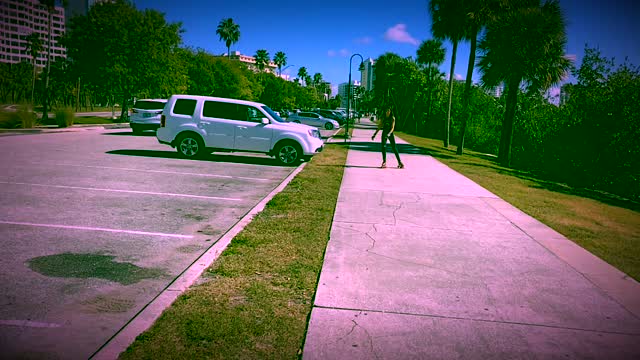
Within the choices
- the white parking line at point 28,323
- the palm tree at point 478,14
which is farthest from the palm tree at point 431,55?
the white parking line at point 28,323

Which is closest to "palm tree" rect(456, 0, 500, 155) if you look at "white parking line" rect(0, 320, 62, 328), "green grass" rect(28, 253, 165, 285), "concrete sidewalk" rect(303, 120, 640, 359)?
"concrete sidewalk" rect(303, 120, 640, 359)

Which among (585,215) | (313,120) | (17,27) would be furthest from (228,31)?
(17,27)

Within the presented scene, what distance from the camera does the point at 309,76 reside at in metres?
141

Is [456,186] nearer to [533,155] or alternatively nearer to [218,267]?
[218,267]

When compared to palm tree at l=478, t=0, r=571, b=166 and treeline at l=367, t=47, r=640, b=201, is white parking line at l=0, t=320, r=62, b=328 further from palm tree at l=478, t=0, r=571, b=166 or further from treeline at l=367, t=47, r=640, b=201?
palm tree at l=478, t=0, r=571, b=166

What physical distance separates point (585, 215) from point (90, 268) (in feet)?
29.3

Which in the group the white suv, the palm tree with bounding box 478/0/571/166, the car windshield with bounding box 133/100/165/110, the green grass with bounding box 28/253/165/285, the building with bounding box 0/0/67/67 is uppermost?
the building with bounding box 0/0/67/67

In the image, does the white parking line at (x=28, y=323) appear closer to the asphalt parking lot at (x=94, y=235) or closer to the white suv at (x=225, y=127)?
the asphalt parking lot at (x=94, y=235)

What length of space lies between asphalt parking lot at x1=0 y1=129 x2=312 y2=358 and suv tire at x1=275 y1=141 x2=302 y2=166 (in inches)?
58.0

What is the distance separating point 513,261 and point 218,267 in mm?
3580

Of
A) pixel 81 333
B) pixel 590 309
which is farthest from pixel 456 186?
pixel 81 333

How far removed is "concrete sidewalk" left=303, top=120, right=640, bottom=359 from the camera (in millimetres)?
3086

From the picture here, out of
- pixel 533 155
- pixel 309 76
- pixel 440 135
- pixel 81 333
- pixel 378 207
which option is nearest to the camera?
pixel 81 333

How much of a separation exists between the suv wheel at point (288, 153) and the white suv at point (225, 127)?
3 centimetres
